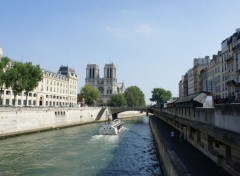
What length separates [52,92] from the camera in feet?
375

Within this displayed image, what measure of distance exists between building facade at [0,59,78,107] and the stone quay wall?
17.7 metres

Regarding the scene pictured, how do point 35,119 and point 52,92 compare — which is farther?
point 52,92

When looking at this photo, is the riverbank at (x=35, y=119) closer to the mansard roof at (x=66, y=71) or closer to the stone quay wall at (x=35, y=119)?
the stone quay wall at (x=35, y=119)

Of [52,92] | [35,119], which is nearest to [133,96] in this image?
[52,92]

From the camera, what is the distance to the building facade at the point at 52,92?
91.6 m

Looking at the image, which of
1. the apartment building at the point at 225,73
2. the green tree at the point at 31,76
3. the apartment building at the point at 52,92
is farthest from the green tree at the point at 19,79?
the apartment building at the point at 225,73

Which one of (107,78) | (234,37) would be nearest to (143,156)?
(234,37)

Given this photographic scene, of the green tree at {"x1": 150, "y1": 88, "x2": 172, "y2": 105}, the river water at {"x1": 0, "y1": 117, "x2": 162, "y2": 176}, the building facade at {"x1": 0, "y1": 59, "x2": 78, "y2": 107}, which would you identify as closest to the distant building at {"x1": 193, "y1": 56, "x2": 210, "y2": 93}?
the building facade at {"x1": 0, "y1": 59, "x2": 78, "y2": 107}

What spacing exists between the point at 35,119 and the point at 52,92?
57444mm

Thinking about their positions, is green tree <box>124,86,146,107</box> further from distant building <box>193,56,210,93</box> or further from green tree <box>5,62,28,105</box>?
green tree <box>5,62,28,105</box>

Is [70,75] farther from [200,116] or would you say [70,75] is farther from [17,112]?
[200,116]

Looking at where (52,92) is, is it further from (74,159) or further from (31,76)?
(74,159)

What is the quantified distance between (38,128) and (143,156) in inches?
1223

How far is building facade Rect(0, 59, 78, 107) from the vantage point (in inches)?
3607
